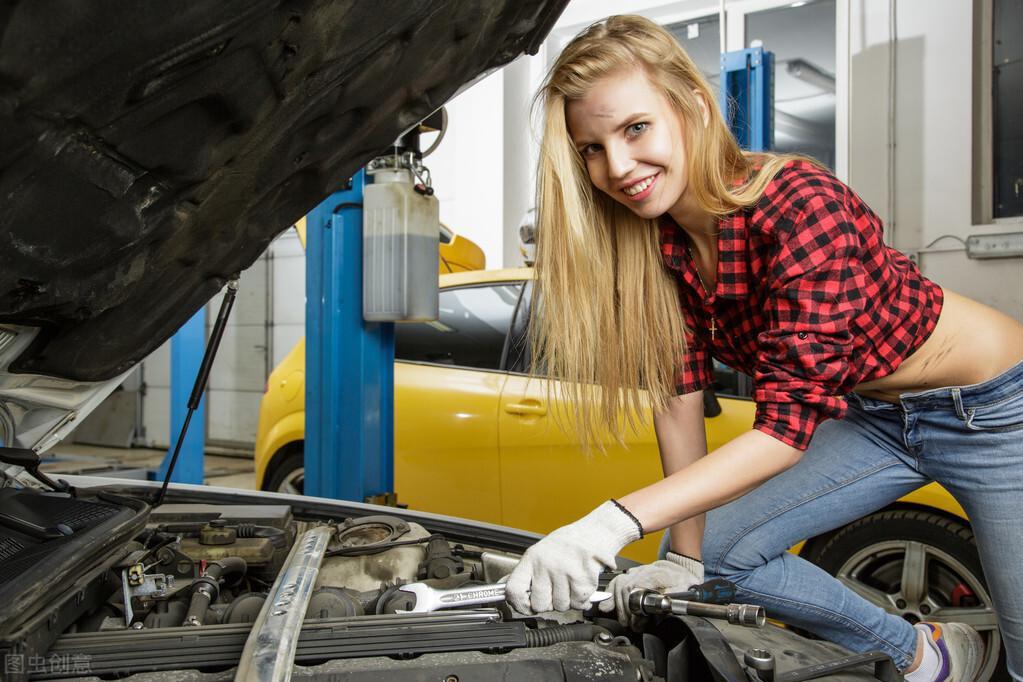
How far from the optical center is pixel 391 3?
2.81 ft

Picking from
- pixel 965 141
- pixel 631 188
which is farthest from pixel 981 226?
pixel 631 188

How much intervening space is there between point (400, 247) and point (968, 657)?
1819mm

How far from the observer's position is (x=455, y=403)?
2945mm

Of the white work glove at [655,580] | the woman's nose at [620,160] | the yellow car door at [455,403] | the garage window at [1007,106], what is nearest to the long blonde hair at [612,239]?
the woman's nose at [620,160]

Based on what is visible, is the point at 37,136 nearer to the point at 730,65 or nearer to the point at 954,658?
the point at 954,658

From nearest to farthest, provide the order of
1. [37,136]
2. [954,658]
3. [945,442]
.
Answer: [37,136] < [945,442] < [954,658]

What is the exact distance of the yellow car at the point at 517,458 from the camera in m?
2.29

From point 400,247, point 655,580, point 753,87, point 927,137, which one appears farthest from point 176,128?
point 927,137

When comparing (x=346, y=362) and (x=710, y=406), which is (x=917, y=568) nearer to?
(x=710, y=406)

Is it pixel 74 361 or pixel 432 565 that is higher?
pixel 74 361

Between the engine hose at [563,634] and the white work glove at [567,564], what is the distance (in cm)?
4

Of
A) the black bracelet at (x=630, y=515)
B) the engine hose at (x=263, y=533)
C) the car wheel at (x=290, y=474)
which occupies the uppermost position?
the black bracelet at (x=630, y=515)

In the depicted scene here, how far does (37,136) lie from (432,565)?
98 centimetres

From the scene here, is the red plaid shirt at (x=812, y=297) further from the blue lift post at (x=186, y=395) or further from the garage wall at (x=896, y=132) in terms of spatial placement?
the garage wall at (x=896, y=132)
